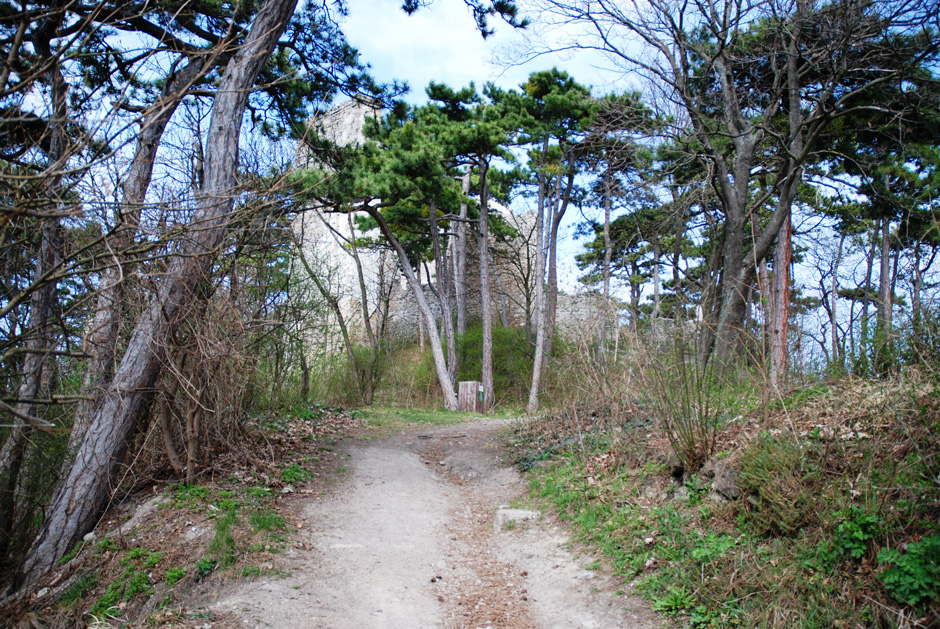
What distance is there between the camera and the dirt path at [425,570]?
381 centimetres

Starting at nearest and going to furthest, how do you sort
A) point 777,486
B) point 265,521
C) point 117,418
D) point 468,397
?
point 777,486, point 265,521, point 117,418, point 468,397

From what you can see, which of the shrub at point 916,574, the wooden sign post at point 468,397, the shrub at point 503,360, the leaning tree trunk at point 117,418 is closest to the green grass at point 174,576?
the leaning tree trunk at point 117,418

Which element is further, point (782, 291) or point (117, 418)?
point (782, 291)

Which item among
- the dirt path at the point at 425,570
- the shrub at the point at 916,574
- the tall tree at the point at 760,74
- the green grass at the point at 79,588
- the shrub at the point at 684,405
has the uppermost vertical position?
the tall tree at the point at 760,74

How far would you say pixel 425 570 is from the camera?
466 centimetres

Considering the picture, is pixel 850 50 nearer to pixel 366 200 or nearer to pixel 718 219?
pixel 718 219

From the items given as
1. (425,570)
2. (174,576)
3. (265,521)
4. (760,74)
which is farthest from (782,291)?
(174,576)

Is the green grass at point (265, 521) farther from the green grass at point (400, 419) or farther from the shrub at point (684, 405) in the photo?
the green grass at point (400, 419)

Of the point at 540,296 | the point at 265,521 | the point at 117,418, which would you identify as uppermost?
the point at 540,296

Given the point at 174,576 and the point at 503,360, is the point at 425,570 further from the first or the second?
the point at 503,360

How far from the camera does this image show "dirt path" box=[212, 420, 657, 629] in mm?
3807

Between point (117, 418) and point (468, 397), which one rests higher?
point (117, 418)

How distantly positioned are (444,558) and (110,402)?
371 cm

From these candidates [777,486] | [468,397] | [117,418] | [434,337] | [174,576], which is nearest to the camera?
[777,486]
